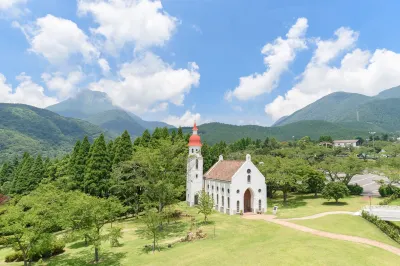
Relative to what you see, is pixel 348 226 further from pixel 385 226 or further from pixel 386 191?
pixel 386 191

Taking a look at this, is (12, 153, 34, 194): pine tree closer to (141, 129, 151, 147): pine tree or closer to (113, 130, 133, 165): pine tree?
(113, 130, 133, 165): pine tree

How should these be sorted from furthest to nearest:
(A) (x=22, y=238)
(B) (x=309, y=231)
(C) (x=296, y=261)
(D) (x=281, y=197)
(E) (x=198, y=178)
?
1. (D) (x=281, y=197)
2. (E) (x=198, y=178)
3. (B) (x=309, y=231)
4. (A) (x=22, y=238)
5. (C) (x=296, y=261)

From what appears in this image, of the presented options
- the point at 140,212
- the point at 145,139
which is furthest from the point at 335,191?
the point at 145,139

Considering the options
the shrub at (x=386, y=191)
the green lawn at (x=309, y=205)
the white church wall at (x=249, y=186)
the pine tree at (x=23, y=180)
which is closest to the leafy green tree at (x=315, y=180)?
the green lawn at (x=309, y=205)

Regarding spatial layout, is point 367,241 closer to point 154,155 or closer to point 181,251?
point 181,251

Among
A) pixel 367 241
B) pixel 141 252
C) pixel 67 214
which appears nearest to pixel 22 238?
pixel 67 214

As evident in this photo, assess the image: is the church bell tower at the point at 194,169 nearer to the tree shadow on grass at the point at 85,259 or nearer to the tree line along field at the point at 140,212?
the tree line along field at the point at 140,212

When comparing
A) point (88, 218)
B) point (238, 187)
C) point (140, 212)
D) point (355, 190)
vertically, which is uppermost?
point (238, 187)
